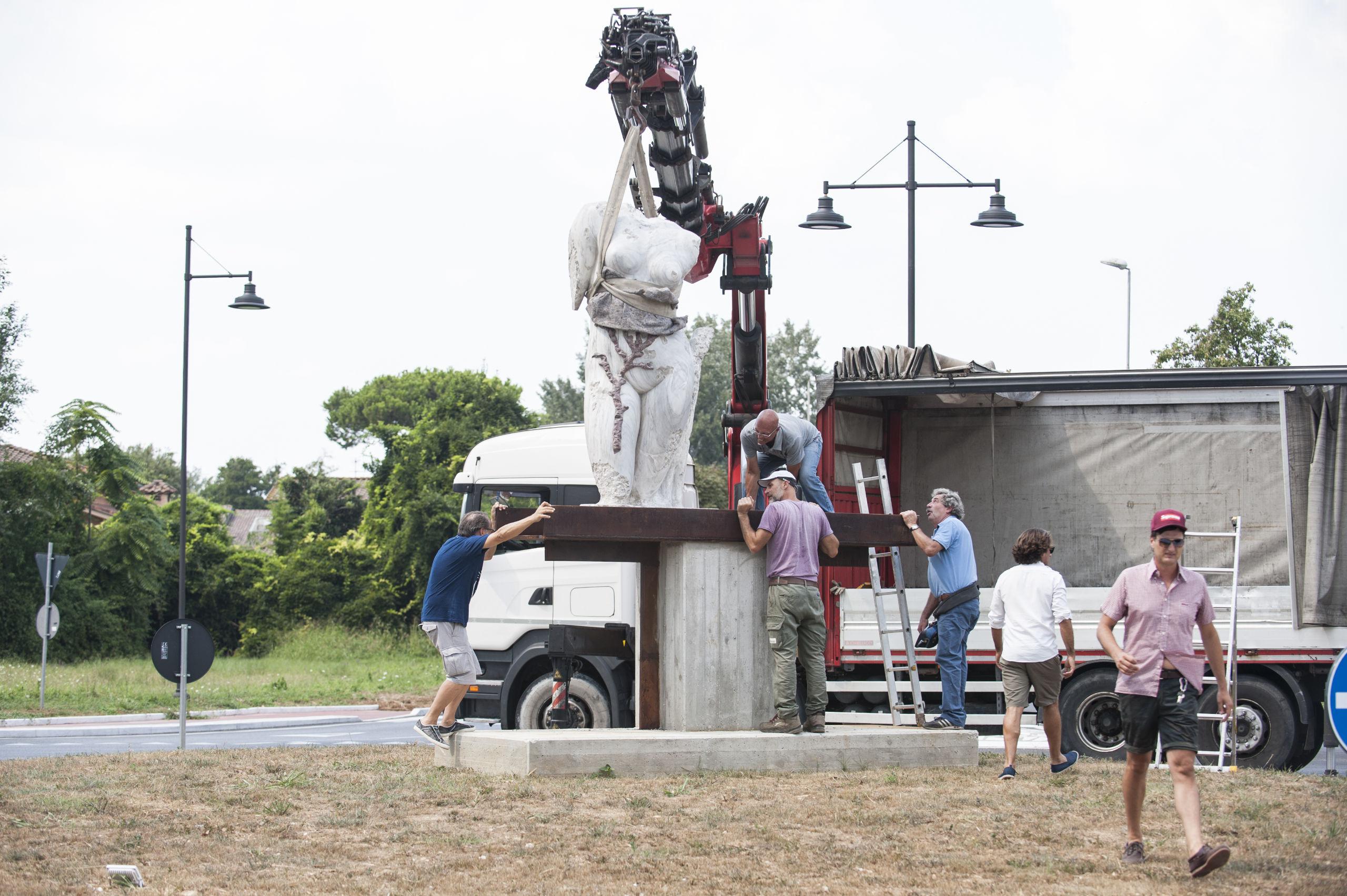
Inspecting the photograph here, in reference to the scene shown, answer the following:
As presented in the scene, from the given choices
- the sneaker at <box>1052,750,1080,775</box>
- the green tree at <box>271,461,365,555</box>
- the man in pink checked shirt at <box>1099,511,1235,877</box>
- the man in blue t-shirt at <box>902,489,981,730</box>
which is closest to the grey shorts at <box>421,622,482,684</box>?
the man in blue t-shirt at <box>902,489,981,730</box>

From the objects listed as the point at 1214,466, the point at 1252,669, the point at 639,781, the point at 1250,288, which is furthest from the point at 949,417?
the point at 1250,288

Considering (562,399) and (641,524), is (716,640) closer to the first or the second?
(641,524)

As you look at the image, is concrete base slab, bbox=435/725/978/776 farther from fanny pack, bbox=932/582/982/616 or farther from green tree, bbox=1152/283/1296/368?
green tree, bbox=1152/283/1296/368

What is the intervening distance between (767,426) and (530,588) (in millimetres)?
4255

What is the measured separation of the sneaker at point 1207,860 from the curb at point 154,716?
637 inches

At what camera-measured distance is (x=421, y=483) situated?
45.4m

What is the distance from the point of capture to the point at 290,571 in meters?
42.8

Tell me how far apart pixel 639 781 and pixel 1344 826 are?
12.7 ft

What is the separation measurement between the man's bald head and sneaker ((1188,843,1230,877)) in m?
4.36

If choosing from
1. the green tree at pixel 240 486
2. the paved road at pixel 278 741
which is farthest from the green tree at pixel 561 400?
the paved road at pixel 278 741

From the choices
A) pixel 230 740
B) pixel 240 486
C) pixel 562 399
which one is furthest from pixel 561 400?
pixel 230 740

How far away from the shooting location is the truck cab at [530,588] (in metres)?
13.2

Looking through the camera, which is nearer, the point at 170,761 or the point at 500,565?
the point at 170,761

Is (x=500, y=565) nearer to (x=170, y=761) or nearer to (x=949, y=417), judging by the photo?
(x=170, y=761)
